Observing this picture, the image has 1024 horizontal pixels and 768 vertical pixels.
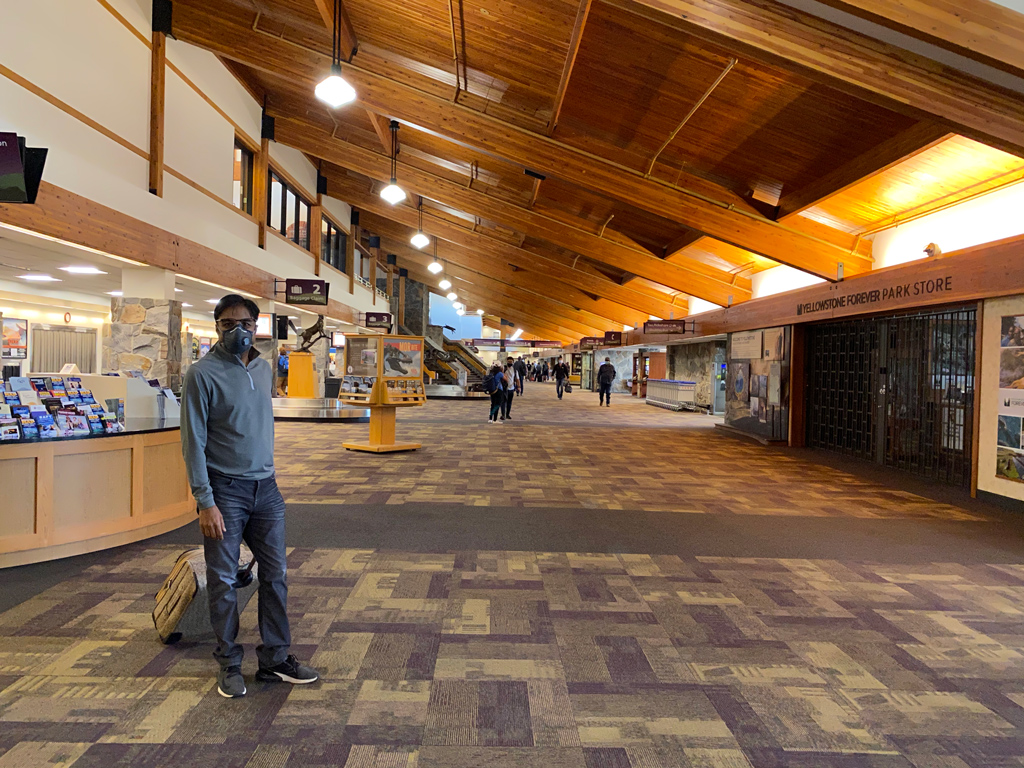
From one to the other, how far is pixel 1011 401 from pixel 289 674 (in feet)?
24.4

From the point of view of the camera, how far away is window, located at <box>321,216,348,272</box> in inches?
782

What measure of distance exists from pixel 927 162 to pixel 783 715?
269 inches

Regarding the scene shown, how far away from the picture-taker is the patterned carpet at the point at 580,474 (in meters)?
6.70

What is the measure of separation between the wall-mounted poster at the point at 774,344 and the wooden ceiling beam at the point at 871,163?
383 centimetres

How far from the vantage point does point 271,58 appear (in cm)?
951

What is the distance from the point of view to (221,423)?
2.69m

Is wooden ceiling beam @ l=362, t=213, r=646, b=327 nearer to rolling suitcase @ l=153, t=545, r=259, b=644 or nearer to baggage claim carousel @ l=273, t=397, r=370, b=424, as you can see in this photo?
baggage claim carousel @ l=273, t=397, r=370, b=424

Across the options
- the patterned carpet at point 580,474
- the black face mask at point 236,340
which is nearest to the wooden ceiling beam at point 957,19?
the patterned carpet at point 580,474

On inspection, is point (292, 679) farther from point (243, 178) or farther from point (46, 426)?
point (243, 178)

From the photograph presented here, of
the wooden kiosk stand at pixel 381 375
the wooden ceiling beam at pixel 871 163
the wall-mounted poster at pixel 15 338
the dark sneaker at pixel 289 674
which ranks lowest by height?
the dark sneaker at pixel 289 674

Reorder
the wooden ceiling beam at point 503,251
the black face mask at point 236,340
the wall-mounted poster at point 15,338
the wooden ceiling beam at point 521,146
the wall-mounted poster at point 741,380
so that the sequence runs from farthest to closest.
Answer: the wooden ceiling beam at point 503,251 → the wall-mounted poster at point 741,380 → the wall-mounted poster at point 15,338 → the wooden ceiling beam at point 521,146 → the black face mask at point 236,340

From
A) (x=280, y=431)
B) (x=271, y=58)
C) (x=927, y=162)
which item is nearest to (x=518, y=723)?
(x=927, y=162)

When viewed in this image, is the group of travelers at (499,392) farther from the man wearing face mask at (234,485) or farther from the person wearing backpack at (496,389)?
the man wearing face mask at (234,485)

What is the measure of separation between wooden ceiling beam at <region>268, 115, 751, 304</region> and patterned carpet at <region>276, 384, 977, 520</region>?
341 centimetres
